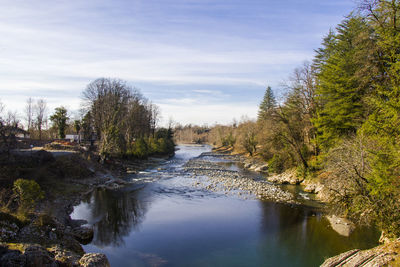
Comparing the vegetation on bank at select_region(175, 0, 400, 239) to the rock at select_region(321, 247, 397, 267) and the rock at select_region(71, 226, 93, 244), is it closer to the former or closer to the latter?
the rock at select_region(321, 247, 397, 267)

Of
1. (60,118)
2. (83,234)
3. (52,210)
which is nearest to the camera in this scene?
(83,234)

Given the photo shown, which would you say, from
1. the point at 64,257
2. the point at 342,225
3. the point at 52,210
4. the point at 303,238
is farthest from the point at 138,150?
the point at 64,257

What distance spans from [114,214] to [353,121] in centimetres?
2203

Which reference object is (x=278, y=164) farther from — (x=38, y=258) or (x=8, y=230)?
(x=38, y=258)

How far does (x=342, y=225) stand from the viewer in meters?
14.7

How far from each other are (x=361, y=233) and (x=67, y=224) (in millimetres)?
16103

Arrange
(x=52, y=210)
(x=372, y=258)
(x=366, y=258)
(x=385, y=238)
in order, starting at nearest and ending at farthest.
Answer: (x=372, y=258) → (x=366, y=258) → (x=385, y=238) → (x=52, y=210)

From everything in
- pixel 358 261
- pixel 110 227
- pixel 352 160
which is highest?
pixel 352 160

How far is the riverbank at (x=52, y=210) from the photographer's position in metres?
8.48

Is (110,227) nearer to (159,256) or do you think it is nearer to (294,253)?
(159,256)

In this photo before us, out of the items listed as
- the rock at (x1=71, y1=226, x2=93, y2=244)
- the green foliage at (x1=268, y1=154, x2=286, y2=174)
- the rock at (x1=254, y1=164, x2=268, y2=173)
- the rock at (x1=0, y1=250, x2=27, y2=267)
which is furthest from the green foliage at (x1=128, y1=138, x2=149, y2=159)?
the rock at (x1=0, y1=250, x2=27, y2=267)

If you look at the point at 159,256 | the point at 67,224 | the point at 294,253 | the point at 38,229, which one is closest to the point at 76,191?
the point at 67,224

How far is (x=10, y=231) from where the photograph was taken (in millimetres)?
9875

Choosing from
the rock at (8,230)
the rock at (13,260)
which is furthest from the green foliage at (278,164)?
the rock at (13,260)
